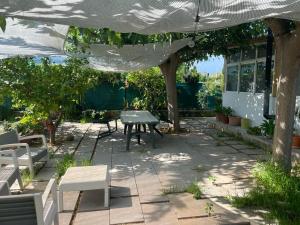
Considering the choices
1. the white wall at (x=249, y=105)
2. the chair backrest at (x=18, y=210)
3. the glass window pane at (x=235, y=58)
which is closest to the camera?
the chair backrest at (x=18, y=210)

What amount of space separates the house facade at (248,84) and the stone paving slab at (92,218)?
5.72 m

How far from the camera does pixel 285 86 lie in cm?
480

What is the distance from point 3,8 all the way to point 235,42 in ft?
21.5

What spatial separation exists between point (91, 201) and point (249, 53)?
724cm

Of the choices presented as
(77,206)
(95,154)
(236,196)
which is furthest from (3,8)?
(95,154)

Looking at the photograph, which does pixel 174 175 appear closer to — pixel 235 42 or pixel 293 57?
pixel 293 57

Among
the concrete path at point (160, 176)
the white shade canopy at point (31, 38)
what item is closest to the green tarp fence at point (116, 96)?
the concrete path at point (160, 176)

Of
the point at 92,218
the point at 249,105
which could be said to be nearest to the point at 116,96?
the point at 249,105

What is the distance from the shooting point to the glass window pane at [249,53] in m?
9.52

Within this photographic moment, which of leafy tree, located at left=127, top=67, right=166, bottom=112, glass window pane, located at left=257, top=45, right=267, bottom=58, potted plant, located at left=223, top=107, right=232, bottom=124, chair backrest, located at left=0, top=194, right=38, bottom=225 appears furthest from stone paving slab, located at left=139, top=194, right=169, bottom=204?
leafy tree, located at left=127, top=67, right=166, bottom=112

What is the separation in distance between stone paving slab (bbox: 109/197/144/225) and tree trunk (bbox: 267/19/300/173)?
2.30 metres

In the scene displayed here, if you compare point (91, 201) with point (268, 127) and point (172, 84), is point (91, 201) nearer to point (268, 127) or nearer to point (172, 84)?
point (268, 127)

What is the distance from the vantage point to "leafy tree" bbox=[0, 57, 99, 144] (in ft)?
25.2

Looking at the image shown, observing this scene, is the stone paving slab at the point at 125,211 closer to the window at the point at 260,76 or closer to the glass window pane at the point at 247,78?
the window at the point at 260,76
